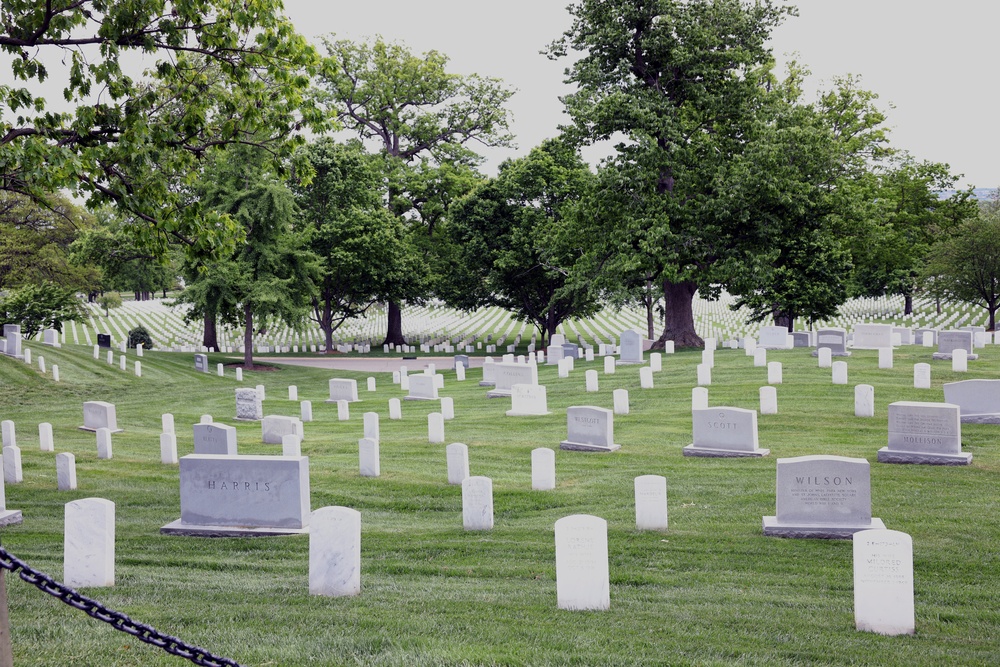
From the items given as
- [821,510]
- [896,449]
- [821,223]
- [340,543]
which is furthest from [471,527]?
[821,223]

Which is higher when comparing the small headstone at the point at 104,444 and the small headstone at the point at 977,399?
the small headstone at the point at 977,399

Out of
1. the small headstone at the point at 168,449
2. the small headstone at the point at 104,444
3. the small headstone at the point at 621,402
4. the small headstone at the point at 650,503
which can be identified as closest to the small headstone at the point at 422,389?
the small headstone at the point at 621,402

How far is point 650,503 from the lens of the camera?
35.5 feet

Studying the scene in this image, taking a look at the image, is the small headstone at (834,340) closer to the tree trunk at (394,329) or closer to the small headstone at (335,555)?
the small headstone at (335,555)

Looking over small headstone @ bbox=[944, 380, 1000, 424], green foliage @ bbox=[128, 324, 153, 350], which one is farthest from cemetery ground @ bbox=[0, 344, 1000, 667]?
green foliage @ bbox=[128, 324, 153, 350]

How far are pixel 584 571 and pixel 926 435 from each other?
896 cm

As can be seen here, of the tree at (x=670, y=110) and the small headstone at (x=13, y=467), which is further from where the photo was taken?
the tree at (x=670, y=110)

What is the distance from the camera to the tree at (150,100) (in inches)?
503

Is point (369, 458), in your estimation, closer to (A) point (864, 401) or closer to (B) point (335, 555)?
(B) point (335, 555)

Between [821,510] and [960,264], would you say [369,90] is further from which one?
[821,510]

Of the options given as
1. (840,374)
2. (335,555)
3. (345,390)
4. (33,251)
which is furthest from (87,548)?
(33,251)

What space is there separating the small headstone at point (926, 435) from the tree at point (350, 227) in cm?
3500

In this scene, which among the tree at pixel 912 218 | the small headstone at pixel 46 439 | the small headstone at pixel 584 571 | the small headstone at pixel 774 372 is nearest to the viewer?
the small headstone at pixel 584 571

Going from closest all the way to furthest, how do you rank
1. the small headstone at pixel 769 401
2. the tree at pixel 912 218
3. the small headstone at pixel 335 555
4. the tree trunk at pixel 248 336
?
the small headstone at pixel 335 555, the small headstone at pixel 769 401, the tree trunk at pixel 248 336, the tree at pixel 912 218
